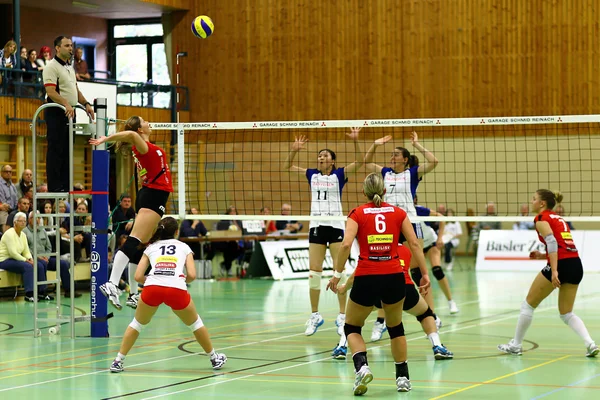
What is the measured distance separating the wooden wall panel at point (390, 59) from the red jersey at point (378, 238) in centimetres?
2028

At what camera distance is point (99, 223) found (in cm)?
1175

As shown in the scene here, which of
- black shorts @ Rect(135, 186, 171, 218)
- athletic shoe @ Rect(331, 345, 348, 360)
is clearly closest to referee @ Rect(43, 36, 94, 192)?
black shorts @ Rect(135, 186, 171, 218)

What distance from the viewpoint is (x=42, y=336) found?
1219 cm

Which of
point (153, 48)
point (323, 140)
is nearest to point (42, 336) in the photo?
point (323, 140)

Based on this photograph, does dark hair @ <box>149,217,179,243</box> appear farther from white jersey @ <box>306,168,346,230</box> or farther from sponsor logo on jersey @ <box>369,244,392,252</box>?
white jersey @ <box>306,168,346,230</box>

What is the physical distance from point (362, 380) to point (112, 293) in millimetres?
3947

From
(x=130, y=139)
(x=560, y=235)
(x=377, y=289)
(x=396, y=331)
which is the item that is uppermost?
(x=130, y=139)

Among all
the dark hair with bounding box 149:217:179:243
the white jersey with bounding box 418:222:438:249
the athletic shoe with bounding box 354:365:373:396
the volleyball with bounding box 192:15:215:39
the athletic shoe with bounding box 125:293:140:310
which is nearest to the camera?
the athletic shoe with bounding box 354:365:373:396

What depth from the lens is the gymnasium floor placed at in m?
8.14

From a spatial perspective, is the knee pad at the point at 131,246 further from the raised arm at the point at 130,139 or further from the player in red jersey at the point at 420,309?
the player in red jersey at the point at 420,309

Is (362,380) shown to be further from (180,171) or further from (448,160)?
(448,160)

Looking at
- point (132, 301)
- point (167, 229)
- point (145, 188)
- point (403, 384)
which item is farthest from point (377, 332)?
point (403, 384)

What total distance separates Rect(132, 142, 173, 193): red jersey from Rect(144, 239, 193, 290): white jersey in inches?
66.5

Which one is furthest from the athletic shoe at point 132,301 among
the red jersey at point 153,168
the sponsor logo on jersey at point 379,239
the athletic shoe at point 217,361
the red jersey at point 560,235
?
the red jersey at point 560,235
